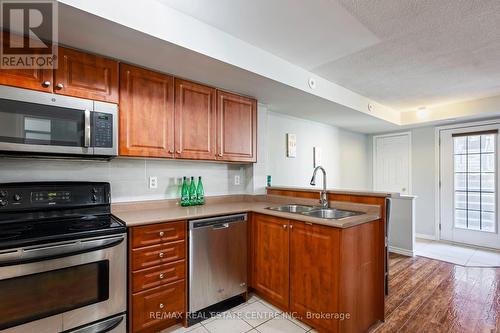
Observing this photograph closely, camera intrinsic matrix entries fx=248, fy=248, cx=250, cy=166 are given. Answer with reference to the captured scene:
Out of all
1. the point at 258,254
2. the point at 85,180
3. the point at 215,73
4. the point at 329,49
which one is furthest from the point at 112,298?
the point at 329,49

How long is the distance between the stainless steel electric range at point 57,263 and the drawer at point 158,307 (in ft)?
0.33

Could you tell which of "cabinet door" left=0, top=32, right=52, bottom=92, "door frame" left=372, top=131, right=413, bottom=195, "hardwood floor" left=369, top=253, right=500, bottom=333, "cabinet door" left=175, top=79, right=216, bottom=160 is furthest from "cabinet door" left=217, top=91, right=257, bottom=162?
"door frame" left=372, top=131, right=413, bottom=195

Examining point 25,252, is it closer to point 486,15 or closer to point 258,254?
point 258,254

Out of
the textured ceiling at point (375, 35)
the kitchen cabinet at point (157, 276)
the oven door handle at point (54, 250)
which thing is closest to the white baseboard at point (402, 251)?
the textured ceiling at point (375, 35)

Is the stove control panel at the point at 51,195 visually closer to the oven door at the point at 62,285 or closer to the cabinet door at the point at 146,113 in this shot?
the cabinet door at the point at 146,113

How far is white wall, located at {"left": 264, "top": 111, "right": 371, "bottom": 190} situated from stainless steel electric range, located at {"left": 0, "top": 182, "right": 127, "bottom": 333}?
83.1 inches

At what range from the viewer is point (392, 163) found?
5.07 metres

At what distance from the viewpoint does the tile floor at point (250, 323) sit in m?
1.96

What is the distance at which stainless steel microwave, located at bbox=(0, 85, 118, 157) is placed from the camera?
1.53 meters

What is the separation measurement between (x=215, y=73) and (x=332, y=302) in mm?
2030

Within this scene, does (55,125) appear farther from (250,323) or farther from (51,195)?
(250,323)

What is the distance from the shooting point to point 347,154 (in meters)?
4.94

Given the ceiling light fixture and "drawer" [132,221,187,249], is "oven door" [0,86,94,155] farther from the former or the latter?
the ceiling light fixture

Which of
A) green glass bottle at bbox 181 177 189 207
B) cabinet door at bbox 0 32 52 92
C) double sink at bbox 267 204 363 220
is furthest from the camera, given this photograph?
green glass bottle at bbox 181 177 189 207
